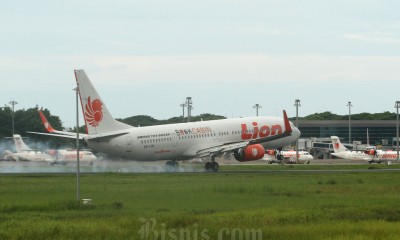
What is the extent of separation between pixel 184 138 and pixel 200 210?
43764mm

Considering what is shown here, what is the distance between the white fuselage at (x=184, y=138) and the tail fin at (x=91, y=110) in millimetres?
1312

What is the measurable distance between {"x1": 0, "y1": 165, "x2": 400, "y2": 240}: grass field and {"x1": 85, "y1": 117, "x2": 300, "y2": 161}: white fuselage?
18701 mm

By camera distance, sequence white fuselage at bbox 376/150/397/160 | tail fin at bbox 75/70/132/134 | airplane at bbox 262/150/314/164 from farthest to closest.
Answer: airplane at bbox 262/150/314/164, white fuselage at bbox 376/150/397/160, tail fin at bbox 75/70/132/134

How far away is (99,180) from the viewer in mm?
60312

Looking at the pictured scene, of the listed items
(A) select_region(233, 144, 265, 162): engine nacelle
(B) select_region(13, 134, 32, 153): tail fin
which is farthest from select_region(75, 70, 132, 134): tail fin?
(B) select_region(13, 134, 32, 153): tail fin

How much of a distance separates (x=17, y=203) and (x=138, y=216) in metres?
8.23

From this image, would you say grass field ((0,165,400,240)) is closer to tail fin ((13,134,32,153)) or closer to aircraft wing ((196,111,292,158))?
aircraft wing ((196,111,292,158))

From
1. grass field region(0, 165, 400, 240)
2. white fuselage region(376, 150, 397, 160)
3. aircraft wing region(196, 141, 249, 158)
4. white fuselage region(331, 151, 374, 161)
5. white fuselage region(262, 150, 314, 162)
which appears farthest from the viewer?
white fuselage region(331, 151, 374, 161)

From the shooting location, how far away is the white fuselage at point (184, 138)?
77062 millimetres

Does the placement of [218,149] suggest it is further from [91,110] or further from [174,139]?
[91,110]

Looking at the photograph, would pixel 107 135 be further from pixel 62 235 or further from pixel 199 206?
pixel 62 235

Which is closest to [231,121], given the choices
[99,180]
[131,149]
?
[131,149]

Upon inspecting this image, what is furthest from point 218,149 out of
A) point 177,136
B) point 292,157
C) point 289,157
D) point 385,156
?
point 289,157

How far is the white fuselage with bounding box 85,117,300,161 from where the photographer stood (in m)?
77.1
